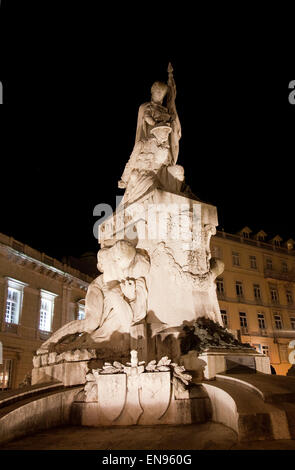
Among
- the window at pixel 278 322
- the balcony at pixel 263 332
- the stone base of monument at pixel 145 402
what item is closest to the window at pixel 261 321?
the balcony at pixel 263 332

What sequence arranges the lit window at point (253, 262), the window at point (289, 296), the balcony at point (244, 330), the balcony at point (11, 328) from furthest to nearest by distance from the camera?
the window at point (289, 296)
the lit window at point (253, 262)
the balcony at point (244, 330)
the balcony at point (11, 328)

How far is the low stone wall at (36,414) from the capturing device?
4395 millimetres

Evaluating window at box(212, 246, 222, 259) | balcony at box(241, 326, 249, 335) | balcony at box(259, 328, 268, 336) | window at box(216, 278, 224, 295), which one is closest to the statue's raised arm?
window at box(216, 278, 224, 295)

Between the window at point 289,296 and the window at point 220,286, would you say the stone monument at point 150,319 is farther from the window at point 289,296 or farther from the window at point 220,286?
the window at point 289,296

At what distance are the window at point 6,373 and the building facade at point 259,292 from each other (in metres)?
15.0

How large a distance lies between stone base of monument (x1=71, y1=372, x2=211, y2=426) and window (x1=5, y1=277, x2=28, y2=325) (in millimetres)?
17562

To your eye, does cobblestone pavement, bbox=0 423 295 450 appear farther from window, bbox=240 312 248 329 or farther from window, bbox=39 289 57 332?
window, bbox=240 312 248 329

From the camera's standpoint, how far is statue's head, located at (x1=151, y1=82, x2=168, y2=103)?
9.33 metres

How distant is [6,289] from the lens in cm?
2103

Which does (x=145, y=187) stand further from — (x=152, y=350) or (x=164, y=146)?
(x=152, y=350)

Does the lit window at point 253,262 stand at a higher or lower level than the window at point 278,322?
higher
